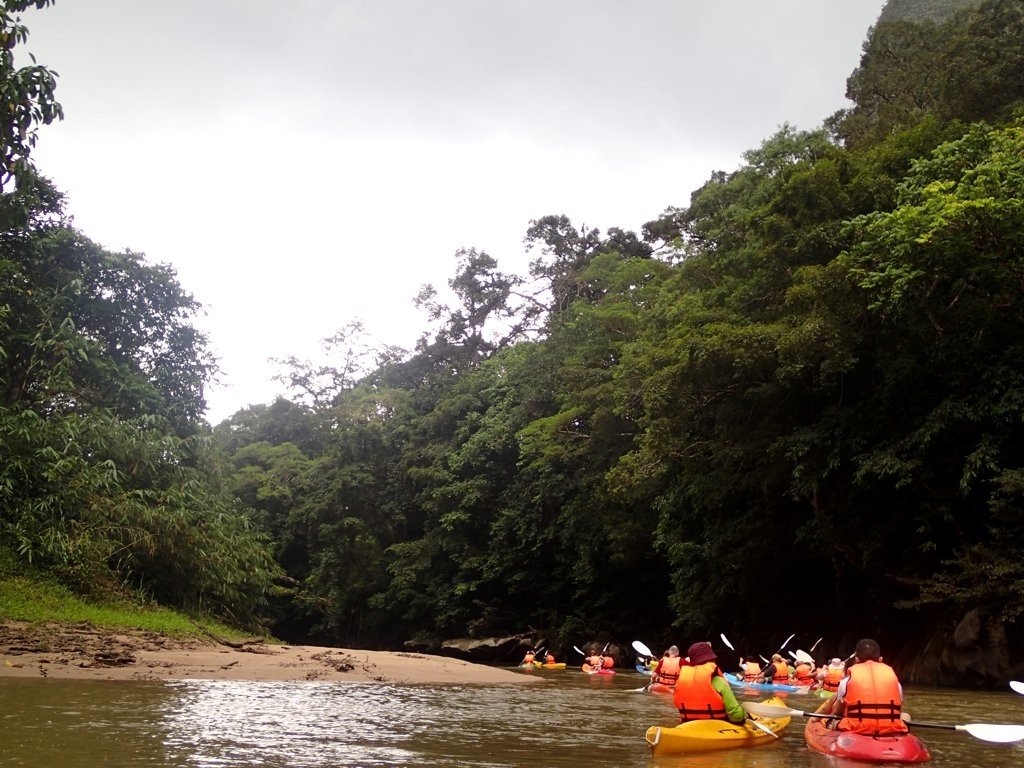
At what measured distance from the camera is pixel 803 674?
1435 cm

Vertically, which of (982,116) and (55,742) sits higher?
(982,116)

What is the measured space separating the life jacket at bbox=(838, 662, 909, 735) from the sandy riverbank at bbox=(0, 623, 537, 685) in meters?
8.42

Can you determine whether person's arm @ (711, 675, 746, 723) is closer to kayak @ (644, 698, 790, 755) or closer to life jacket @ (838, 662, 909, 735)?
kayak @ (644, 698, 790, 755)

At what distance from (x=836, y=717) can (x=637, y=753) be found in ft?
5.43

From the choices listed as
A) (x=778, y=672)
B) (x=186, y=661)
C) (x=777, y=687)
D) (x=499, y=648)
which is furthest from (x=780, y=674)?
(x=499, y=648)

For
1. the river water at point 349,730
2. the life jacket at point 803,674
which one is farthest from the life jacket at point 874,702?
the life jacket at point 803,674

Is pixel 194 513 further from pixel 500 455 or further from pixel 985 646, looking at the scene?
pixel 985 646

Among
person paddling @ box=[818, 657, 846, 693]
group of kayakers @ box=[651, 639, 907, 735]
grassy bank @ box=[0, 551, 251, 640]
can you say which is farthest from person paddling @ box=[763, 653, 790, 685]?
grassy bank @ box=[0, 551, 251, 640]

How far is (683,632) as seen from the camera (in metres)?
23.7

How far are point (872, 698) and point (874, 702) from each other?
3 centimetres

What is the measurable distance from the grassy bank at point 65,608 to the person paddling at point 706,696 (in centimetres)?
1108

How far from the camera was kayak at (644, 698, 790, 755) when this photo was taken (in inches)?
259

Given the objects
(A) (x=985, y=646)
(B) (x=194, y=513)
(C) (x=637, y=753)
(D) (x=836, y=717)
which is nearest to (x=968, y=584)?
(A) (x=985, y=646)

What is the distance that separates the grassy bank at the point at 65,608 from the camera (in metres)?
13.9
